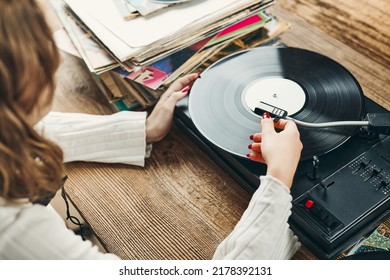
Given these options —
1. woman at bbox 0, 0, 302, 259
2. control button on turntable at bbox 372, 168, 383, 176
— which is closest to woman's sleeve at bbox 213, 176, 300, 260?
woman at bbox 0, 0, 302, 259

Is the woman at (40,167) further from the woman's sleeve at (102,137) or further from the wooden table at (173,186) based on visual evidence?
the woman's sleeve at (102,137)

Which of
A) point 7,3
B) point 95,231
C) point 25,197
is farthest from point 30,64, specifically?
point 95,231

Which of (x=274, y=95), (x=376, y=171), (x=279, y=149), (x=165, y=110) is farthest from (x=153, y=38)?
(x=376, y=171)

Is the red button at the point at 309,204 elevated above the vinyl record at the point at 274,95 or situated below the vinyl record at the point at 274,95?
below

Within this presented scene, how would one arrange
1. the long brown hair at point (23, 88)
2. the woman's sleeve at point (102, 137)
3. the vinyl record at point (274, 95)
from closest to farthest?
the long brown hair at point (23, 88) → the vinyl record at point (274, 95) → the woman's sleeve at point (102, 137)

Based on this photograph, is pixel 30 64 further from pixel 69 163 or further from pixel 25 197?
pixel 69 163

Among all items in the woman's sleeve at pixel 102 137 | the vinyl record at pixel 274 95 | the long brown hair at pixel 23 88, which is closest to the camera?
the long brown hair at pixel 23 88

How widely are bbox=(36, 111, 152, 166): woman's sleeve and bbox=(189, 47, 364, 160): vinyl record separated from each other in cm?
14

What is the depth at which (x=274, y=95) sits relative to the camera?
3.06 ft

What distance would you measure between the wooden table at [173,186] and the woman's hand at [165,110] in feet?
0.09

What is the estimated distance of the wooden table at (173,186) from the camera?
2.73 feet

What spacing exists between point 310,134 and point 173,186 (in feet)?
0.89

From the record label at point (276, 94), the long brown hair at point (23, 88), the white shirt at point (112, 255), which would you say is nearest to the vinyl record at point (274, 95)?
the record label at point (276, 94)

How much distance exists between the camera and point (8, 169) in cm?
65
